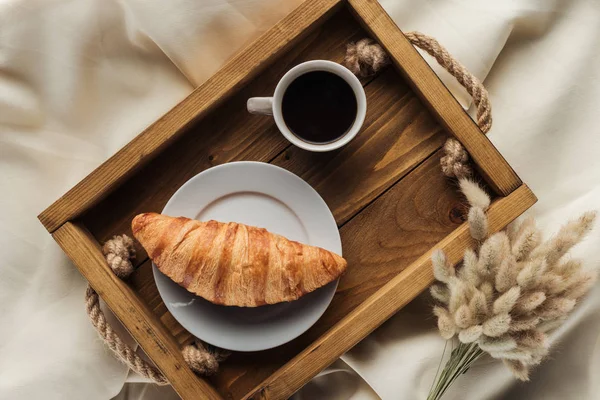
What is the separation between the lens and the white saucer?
1.20 meters

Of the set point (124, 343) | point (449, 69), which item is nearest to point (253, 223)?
point (124, 343)

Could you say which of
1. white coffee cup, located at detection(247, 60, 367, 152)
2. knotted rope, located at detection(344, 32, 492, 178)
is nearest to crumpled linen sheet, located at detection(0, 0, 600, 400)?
knotted rope, located at detection(344, 32, 492, 178)

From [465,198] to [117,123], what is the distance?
2.73 ft

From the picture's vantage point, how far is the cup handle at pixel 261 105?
116cm

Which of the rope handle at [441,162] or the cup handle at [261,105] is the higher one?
the cup handle at [261,105]

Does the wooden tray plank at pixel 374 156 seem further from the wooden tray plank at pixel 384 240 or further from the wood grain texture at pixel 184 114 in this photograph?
the wood grain texture at pixel 184 114

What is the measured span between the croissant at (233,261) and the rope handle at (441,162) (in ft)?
0.30

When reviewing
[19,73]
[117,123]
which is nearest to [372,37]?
[117,123]

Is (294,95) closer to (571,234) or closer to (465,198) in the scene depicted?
(465,198)

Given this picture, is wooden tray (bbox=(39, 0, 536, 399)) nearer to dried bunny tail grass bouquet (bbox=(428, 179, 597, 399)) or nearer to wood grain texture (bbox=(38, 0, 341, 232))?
wood grain texture (bbox=(38, 0, 341, 232))

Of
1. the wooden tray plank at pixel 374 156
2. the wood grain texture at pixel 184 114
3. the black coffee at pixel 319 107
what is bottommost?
the wooden tray plank at pixel 374 156

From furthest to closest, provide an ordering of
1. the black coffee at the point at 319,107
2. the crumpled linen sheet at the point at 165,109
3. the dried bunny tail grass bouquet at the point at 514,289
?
the crumpled linen sheet at the point at 165,109 → the black coffee at the point at 319,107 → the dried bunny tail grass bouquet at the point at 514,289

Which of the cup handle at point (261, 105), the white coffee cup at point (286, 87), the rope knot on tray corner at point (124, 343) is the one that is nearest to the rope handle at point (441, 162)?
the rope knot on tray corner at point (124, 343)

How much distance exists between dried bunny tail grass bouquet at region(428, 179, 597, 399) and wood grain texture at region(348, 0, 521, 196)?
111 millimetres
